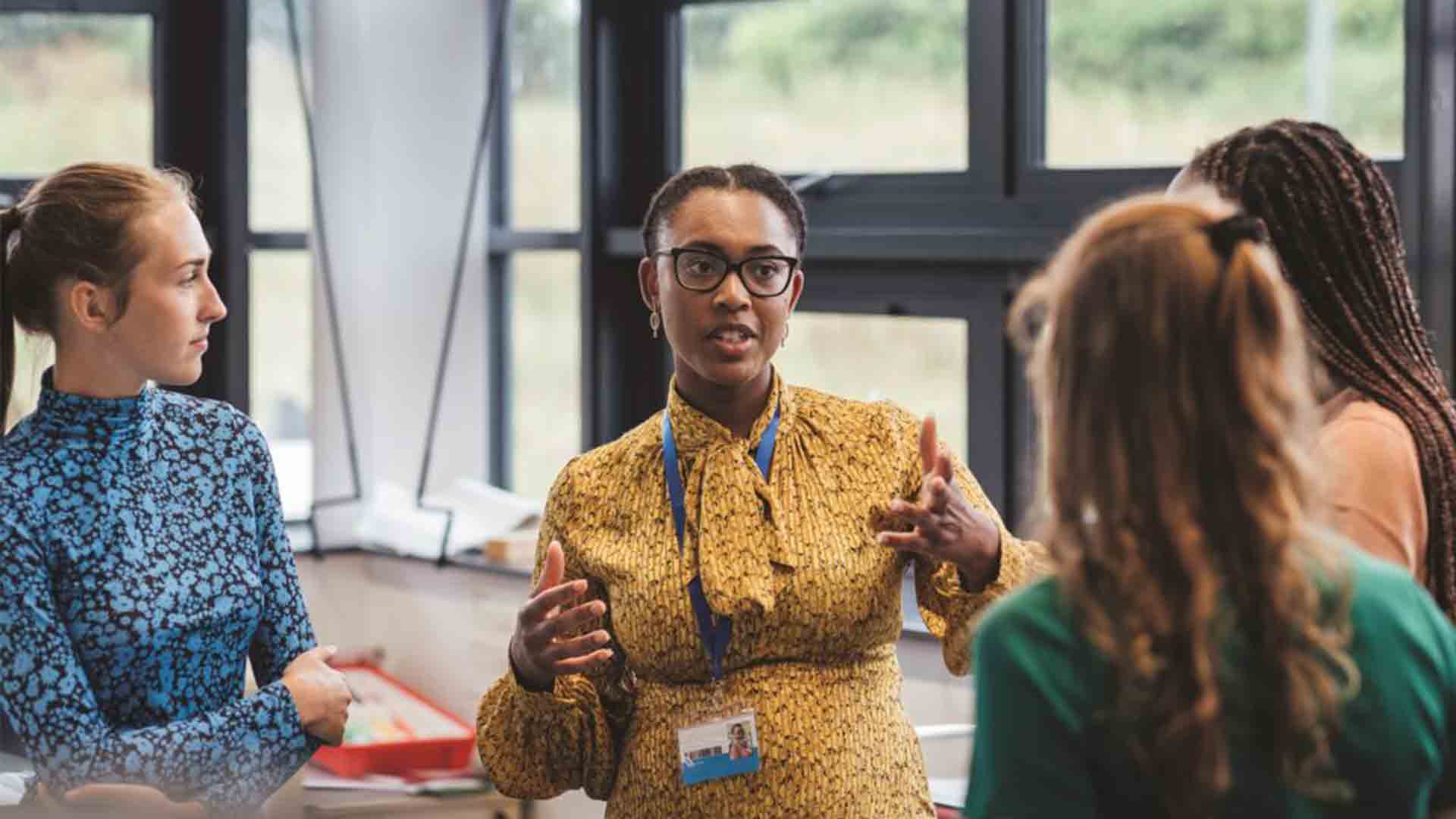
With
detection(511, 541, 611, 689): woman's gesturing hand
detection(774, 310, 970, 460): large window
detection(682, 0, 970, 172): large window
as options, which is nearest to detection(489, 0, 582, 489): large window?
detection(682, 0, 970, 172): large window

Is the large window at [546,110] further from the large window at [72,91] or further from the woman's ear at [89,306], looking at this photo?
the woman's ear at [89,306]

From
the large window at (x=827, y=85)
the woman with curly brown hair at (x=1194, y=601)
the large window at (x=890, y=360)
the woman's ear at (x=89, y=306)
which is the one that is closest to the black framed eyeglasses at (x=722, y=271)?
the woman's ear at (x=89, y=306)

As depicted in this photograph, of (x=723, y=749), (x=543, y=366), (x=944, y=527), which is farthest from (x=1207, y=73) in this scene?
(x=543, y=366)

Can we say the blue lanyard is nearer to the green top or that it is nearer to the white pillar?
the green top

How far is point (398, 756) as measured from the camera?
3754mm

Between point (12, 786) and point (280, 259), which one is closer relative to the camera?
point (12, 786)

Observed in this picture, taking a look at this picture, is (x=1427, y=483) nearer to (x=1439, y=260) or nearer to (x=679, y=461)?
(x=679, y=461)

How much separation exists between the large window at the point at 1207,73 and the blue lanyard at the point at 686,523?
1.45 meters

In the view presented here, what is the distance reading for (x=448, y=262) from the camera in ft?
14.6

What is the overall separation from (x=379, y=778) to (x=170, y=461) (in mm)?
1935

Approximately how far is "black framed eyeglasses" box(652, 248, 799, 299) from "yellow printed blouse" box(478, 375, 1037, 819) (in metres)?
0.14

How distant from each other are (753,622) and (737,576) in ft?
0.18

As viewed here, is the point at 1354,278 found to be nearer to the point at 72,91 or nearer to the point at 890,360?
the point at 890,360

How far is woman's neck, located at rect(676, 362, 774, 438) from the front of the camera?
6.36 ft
